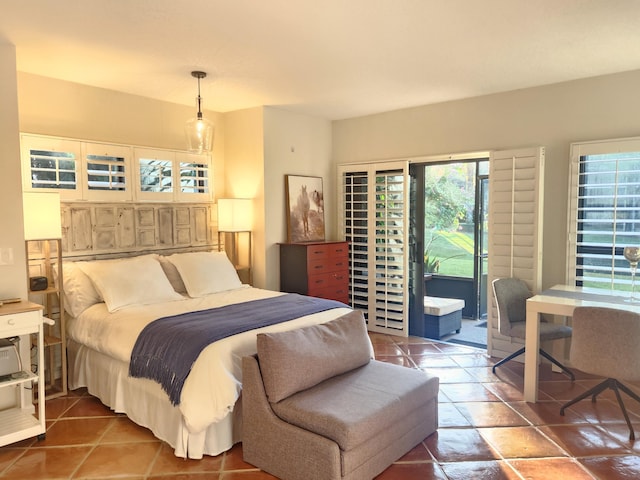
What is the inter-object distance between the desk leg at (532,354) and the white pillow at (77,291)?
11.6 ft

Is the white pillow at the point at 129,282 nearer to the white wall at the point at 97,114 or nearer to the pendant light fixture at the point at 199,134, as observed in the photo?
the pendant light fixture at the point at 199,134

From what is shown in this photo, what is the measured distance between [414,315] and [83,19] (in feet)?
14.6

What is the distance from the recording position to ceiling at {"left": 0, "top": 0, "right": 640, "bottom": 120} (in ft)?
9.05

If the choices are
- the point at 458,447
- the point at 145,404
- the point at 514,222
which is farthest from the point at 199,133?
the point at 514,222

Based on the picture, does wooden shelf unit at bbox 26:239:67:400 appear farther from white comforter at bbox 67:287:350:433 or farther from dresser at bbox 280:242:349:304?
dresser at bbox 280:242:349:304

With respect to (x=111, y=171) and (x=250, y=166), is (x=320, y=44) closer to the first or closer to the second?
(x=250, y=166)

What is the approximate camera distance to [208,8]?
8.96 feet

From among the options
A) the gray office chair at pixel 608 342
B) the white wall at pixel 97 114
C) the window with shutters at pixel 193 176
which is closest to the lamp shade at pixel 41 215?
the white wall at pixel 97 114

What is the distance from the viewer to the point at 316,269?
206 inches

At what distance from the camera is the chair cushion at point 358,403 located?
2.44 m

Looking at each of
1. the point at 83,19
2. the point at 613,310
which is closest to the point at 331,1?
the point at 83,19

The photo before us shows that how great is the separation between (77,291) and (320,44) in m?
2.76

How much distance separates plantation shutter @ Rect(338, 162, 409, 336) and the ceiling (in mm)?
1204

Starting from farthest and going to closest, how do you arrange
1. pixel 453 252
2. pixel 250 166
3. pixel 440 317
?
1. pixel 453 252
2. pixel 440 317
3. pixel 250 166
